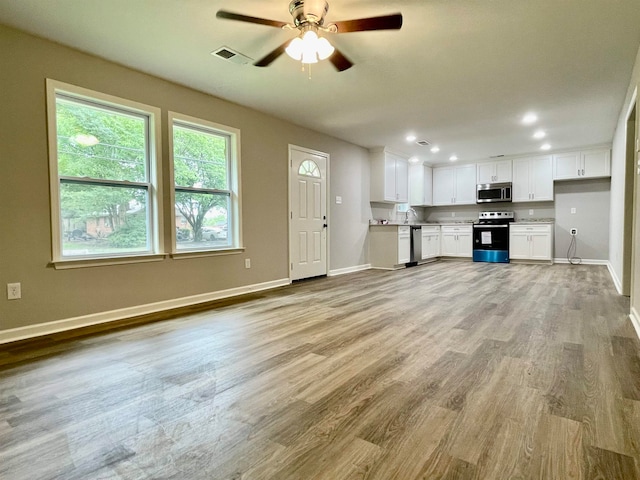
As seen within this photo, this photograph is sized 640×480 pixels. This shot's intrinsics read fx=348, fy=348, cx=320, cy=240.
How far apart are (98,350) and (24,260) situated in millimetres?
1022

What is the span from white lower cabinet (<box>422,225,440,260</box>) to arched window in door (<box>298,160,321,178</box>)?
10.5 ft

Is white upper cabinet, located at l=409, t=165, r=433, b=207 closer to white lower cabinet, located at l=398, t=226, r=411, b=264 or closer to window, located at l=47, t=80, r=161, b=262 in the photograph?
white lower cabinet, located at l=398, t=226, r=411, b=264

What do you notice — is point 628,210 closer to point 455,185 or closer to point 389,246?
point 389,246

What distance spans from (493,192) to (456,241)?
1.38 m

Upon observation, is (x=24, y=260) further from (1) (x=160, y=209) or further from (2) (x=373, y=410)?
(2) (x=373, y=410)

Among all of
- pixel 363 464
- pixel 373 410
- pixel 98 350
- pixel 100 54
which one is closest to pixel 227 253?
pixel 98 350

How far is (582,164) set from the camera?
702cm

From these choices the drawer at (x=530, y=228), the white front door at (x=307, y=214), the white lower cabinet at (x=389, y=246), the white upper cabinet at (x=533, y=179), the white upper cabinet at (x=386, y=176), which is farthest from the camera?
the white upper cabinet at (x=533, y=179)

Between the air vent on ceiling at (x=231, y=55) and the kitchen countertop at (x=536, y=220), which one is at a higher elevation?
the air vent on ceiling at (x=231, y=55)

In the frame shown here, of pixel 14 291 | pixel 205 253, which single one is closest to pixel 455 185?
pixel 205 253

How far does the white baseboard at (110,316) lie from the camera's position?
2.77 m

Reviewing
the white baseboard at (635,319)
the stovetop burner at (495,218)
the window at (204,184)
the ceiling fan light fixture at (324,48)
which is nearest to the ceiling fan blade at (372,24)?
the ceiling fan light fixture at (324,48)

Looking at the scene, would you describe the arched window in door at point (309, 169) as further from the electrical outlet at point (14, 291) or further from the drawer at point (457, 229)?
the drawer at point (457, 229)

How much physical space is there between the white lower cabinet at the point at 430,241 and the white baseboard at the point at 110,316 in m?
4.48
